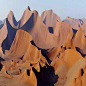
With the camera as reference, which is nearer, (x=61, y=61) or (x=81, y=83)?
(x=81, y=83)

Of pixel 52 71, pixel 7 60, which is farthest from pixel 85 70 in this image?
pixel 7 60

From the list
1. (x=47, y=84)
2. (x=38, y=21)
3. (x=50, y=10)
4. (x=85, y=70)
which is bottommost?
(x=47, y=84)

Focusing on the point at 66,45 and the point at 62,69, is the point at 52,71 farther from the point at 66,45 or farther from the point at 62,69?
the point at 66,45

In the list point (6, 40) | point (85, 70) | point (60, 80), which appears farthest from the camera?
point (6, 40)

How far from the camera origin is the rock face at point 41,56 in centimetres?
1493

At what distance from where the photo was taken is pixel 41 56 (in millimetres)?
25188

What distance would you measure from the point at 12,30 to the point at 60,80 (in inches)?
1268

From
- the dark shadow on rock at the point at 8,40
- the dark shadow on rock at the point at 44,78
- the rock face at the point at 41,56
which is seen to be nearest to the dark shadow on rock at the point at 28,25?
the rock face at the point at 41,56

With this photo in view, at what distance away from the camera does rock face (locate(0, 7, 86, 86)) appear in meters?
14.9

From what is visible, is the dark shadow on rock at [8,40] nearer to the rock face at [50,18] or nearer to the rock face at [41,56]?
the rock face at [41,56]

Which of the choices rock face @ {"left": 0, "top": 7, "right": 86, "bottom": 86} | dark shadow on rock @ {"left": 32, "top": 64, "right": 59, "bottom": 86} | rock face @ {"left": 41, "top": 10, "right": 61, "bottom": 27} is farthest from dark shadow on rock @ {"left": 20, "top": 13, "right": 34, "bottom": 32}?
dark shadow on rock @ {"left": 32, "top": 64, "right": 59, "bottom": 86}

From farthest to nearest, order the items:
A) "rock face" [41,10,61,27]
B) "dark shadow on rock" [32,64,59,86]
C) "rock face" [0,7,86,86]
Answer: "rock face" [41,10,61,27] < "rock face" [0,7,86,86] < "dark shadow on rock" [32,64,59,86]

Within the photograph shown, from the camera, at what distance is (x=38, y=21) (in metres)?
45.1

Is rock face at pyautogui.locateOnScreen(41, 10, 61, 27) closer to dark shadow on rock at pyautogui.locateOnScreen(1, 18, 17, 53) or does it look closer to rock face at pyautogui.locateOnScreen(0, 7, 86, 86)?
rock face at pyautogui.locateOnScreen(0, 7, 86, 86)
